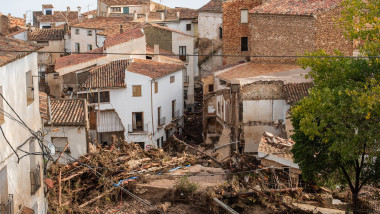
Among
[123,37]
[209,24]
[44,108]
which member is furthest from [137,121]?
[209,24]

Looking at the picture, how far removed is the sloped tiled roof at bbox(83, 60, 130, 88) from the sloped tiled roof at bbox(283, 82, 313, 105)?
37.8 ft

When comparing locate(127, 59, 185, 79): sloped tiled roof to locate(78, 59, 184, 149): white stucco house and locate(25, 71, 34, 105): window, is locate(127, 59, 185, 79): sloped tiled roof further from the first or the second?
locate(25, 71, 34, 105): window

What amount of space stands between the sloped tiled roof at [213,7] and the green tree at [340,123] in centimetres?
3703

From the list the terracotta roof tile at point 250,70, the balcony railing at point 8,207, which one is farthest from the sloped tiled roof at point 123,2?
the balcony railing at point 8,207

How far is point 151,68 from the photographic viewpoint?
43.0 m

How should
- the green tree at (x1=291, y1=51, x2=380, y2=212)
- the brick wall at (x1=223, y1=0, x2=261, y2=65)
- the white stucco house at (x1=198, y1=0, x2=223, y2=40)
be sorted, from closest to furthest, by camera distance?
the green tree at (x1=291, y1=51, x2=380, y2=212) → the brick wall at (x1=223, y1=0, x2=261, y2=65) → the white stucco house at (x1=198, y1=0, x2=223, y2=40)

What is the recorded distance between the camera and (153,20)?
64062mm

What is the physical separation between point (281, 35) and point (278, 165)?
14.1 metres

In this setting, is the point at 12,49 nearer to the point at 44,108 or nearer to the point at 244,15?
the point at 44,108

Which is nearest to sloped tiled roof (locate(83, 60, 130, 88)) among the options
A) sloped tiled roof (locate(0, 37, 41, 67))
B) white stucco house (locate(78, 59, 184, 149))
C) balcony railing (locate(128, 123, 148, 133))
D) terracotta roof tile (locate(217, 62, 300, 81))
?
white stucco house (locate(78, 59, 184, 149))

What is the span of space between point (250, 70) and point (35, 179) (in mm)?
20522

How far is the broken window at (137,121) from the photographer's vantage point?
135 feet

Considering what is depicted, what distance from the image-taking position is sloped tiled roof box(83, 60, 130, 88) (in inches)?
1577

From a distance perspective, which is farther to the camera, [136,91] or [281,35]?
[136,91]
